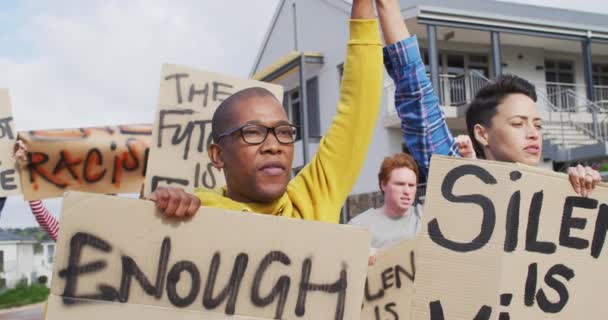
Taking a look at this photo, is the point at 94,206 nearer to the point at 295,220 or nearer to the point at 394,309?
the point at 295,220

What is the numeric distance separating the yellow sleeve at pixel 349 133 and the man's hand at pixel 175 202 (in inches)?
17.0

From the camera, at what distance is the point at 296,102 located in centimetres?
2264

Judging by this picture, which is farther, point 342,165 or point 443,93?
point 443,93

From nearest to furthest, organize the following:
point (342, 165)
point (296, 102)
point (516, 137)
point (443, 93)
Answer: point (342, 165)
point (516, 137)
point (443, 93)
point (296, 102)

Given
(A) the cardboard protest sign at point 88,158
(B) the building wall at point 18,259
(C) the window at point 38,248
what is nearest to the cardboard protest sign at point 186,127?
(A) the cardboard protest sign at point 88,158

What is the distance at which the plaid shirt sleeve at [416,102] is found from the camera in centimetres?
241

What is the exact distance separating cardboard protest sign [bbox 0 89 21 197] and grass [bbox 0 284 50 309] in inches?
521

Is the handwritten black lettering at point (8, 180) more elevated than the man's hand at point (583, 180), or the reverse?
the handwritten black lettering at point (8, 180)

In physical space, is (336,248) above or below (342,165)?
below

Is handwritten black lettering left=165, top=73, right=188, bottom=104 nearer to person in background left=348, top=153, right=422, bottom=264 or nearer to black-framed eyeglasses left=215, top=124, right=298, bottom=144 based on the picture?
person in background left=348, top=153, right=422, bottom=264

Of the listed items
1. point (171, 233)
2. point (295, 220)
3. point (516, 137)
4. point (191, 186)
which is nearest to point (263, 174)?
point (295, 220)

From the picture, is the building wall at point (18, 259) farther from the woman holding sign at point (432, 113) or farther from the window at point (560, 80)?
the woman holding sign at point (432, 113)

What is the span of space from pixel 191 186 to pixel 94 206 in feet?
7.77

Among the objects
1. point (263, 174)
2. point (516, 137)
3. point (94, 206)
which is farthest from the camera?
point (516, 137)
